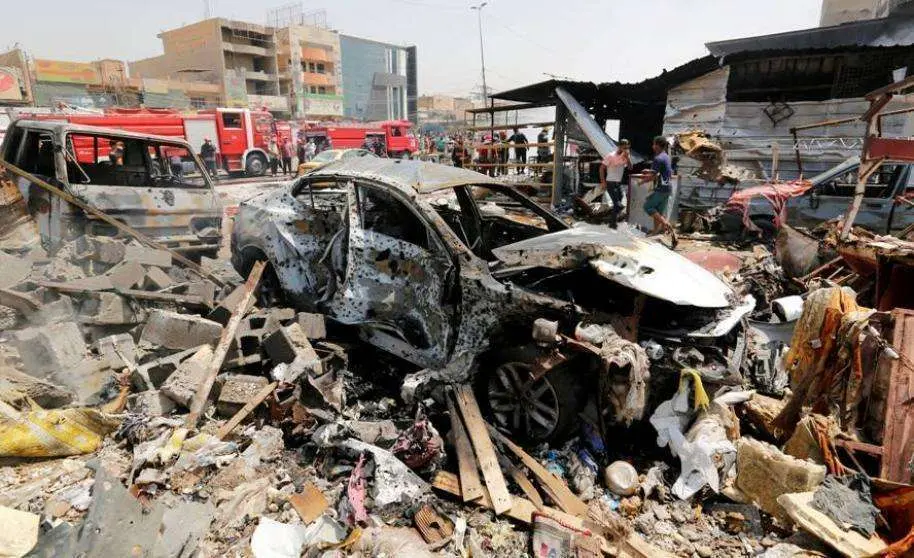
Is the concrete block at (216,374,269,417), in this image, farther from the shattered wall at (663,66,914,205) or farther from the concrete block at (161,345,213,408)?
the shattered wall at (663,66,914,205)

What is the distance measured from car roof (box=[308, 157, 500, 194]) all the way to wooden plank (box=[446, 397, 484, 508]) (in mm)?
1712

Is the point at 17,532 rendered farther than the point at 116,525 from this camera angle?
No

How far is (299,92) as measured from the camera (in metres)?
45.4

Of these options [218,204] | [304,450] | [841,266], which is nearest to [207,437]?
[304,450]

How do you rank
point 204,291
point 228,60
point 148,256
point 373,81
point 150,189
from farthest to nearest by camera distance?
point 373,81 → point 228,60 → point 150,189 → point 148,256 → point 204,291

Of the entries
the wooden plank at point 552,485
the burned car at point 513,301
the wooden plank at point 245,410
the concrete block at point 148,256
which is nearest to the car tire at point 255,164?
the concrete block at point 148,256

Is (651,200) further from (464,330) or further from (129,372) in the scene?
(129,372)

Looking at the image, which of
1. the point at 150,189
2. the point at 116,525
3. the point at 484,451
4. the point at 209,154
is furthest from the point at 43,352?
the point at 209,154

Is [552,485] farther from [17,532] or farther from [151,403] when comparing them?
[151,403]

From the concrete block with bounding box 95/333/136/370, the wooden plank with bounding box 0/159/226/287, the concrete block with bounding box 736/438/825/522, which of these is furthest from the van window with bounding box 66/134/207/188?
the concrete block with bounding box 736/438/825/522

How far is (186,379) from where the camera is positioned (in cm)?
355

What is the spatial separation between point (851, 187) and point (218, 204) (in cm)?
1044

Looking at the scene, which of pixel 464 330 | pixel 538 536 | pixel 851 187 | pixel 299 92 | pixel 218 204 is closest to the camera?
pixel 538 536

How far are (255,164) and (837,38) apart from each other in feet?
60.9
